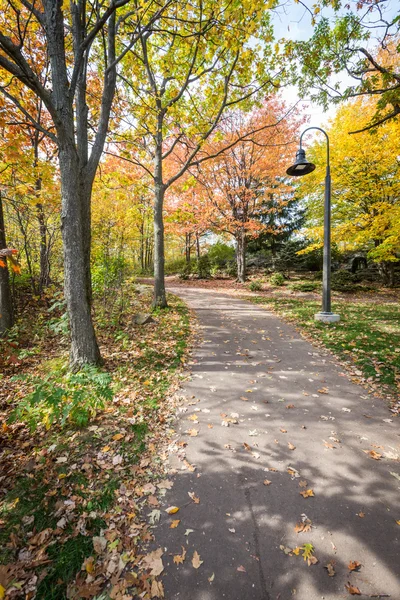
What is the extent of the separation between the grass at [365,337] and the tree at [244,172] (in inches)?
342

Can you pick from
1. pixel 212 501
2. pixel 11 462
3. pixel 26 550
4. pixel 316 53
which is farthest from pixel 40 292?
pixel 316 53

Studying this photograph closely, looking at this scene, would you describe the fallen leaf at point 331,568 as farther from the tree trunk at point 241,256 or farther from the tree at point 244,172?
the tree trunk at point 241,256

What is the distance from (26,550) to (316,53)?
950 cm

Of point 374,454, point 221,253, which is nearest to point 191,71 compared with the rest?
point 374,454

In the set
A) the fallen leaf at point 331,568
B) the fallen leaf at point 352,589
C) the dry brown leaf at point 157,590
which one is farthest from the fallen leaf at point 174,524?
the fallen leaf at point 352,589

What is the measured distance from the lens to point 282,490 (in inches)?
99.7

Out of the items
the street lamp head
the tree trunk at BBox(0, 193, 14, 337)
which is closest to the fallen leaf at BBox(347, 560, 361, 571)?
the street lamp head

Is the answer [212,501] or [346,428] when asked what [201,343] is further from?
[212,501]

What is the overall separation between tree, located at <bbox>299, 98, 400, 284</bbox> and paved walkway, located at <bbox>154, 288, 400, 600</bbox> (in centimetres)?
975

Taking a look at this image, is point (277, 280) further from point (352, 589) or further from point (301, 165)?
point (352, 589)

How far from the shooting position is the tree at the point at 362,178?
10258mm

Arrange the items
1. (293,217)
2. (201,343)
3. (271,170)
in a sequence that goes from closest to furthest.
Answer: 1. (201,343)
2. (271,170)
3. (293,217)

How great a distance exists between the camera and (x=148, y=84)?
872 cm

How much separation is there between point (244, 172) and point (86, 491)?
16211 mm
